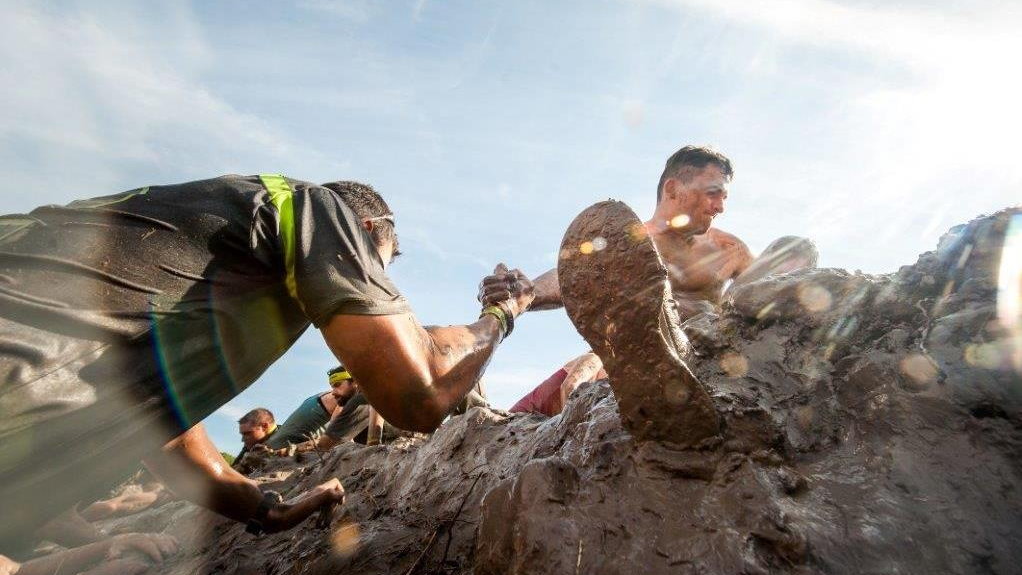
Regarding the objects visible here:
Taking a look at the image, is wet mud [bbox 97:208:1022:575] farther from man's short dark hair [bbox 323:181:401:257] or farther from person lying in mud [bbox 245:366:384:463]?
person lying in mud [bbox 245:366:384:463]

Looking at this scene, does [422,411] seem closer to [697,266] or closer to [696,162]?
[697,266]

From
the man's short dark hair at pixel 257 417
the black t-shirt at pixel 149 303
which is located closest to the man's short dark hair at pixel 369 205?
the black t-shirt at pixel 149 303

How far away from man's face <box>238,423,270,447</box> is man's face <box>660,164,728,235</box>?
18.8 feet

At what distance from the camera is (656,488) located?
1232 mm

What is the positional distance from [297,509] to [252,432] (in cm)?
531

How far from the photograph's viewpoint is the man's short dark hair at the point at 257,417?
699cm

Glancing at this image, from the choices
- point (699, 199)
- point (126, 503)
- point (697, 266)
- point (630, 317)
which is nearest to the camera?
point (630, 317)

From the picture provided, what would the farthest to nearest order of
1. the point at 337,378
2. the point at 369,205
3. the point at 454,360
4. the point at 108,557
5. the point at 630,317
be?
1. the point at 337,378
2. the point at 108,557
3. the point at 369,205
4. the point at 454,360
5. the point at 630,317

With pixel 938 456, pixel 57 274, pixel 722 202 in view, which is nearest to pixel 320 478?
pixel 57 274

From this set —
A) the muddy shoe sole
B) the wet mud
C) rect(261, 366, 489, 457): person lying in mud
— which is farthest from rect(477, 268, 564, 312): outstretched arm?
rect(261, 366, 489, 457): person lying in mud

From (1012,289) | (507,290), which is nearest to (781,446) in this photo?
(1012,289)

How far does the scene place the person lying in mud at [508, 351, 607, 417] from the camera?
123 inches

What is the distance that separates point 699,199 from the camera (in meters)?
4.14

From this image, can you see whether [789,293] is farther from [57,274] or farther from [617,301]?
[57,274]
